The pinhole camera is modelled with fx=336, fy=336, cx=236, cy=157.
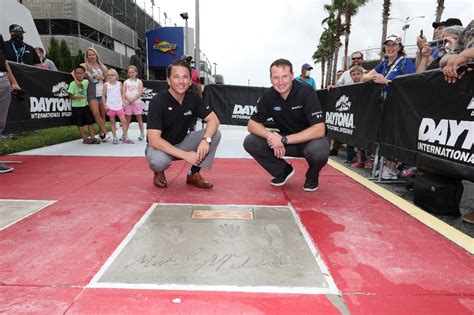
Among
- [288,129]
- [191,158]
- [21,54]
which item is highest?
[21,54]

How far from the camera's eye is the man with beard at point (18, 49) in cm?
605

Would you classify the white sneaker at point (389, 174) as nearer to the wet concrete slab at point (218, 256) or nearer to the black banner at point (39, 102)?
the wet concrete slab at point (218, 256)

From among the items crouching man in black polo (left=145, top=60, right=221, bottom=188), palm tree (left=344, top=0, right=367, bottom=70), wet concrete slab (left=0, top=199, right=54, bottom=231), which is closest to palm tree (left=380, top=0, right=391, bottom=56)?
palm tree (left=344, top=0, right=367, bottom=70)

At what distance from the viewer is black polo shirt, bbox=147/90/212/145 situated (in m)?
3.69

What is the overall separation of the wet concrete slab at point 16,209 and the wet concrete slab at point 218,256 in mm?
1044

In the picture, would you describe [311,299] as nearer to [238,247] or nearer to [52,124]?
[238,247]

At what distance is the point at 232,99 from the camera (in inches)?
417

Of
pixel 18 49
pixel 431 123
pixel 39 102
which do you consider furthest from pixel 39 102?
pixel 431 123

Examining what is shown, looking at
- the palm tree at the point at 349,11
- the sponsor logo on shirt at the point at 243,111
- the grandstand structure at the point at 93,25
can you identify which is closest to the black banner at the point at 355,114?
the sponsor logo on shirt at the point at 243,111

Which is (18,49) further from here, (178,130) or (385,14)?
(385,14)

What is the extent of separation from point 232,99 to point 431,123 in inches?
299

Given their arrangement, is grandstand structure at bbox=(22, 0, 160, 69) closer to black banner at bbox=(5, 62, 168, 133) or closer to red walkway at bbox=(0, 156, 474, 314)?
black banner at bbox=(5, 62, 168, 133)

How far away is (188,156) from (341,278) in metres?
2.14

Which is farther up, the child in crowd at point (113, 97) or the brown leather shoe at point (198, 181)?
the child in crowd at point (113, 97)
